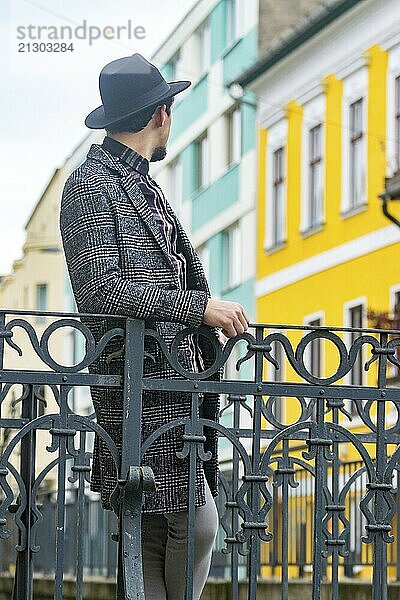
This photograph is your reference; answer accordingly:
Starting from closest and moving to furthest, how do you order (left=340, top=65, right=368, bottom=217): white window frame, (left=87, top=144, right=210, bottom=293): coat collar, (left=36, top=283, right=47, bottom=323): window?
(left=87, top=144, right=210, bottom=293): coat collar < (left=340, top=65, right=368, bottom=217): white window frame < (left=36, top=283, right=47, bottom=323): window

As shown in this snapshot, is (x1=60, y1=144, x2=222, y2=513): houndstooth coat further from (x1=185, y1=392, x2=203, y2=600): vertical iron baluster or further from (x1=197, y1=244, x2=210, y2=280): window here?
(x1=197, y1=244, x2=210, y2=280): window

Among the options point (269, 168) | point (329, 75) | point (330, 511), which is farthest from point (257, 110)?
point (330, 511)

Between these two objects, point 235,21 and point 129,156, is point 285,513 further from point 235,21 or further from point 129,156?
point 235,21

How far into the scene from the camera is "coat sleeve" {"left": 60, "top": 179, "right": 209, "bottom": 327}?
4.57 meters

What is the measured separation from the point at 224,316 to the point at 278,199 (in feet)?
85.6

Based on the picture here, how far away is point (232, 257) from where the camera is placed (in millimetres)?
33406

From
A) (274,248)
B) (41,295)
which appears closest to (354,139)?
(274,248)

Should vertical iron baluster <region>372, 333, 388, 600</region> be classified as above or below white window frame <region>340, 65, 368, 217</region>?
below

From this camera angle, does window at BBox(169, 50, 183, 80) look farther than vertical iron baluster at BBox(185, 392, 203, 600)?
Yes

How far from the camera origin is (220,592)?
36.8ft

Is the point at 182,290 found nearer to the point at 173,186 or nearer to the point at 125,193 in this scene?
the point at 125,193

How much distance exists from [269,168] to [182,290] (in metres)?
26.6

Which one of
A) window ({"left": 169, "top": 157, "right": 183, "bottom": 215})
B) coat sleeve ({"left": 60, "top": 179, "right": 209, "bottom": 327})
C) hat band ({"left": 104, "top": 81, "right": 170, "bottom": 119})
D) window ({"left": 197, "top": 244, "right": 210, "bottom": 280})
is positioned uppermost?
window ({"left": 169, "top": 157, "right": 183, "bottom": 215})

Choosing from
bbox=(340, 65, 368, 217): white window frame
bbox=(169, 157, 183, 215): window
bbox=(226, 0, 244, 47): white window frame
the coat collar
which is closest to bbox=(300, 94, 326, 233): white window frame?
bbox=(340, 65, 368, 217): white window frame
